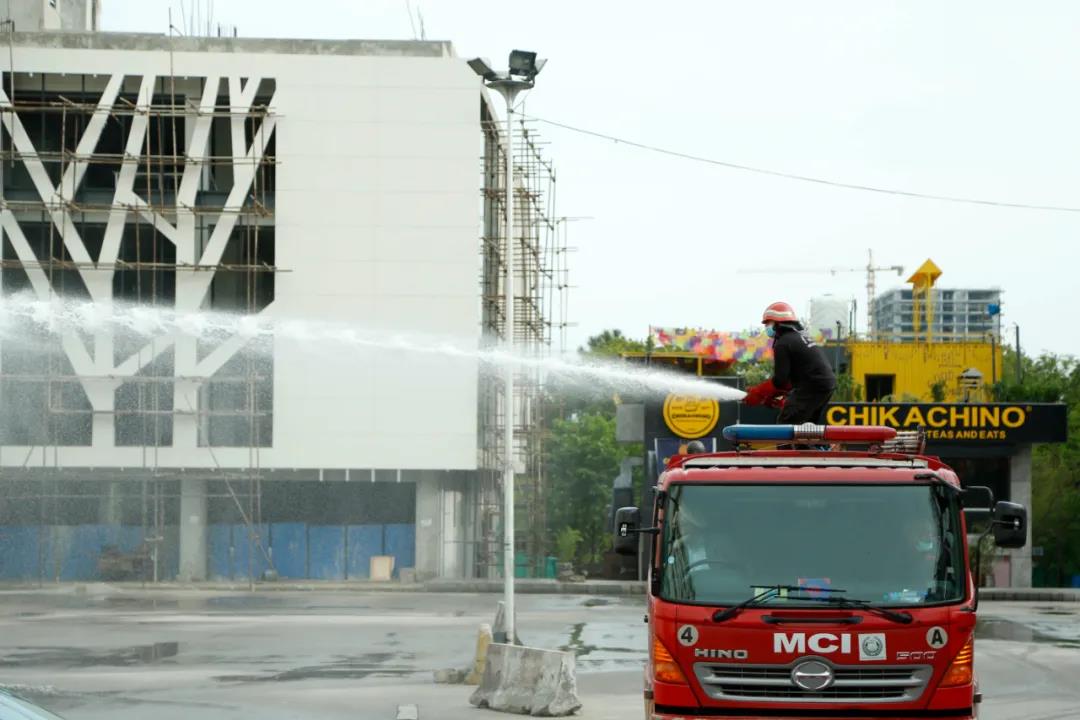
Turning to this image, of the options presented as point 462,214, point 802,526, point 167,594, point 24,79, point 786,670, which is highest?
point 24,79

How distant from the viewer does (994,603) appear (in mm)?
40156

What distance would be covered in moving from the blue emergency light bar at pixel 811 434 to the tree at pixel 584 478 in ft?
211

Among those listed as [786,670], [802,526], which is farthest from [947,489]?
[786,670]

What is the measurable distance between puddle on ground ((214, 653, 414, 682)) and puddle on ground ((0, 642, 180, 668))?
8.95 ft

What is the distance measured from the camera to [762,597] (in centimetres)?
1034

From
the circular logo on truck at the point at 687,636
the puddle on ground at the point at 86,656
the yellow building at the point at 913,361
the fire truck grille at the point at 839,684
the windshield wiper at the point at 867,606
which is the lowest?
the puddle on ground at the point at 86,656

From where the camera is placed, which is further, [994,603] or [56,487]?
[56,487]

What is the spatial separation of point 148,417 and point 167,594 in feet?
25.4

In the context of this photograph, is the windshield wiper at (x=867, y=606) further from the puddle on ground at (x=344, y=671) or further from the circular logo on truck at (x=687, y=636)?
the puddle on ground at (x=344, y=671)

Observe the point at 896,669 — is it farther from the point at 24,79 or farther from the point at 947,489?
the point at 24,79

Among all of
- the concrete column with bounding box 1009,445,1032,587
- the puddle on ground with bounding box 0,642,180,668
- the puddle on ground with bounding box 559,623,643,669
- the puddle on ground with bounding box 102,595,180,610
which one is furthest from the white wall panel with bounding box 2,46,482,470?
the puddle on ground with bounding box 0,642,180,668

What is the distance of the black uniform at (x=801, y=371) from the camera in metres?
Answer: 12.9

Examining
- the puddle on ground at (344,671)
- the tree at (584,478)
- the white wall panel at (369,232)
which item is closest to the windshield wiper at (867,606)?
the puddle on ground at (344,671)

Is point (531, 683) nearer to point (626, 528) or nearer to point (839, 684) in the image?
point (626, 528)
